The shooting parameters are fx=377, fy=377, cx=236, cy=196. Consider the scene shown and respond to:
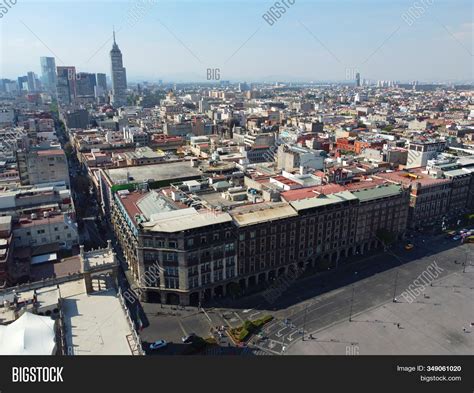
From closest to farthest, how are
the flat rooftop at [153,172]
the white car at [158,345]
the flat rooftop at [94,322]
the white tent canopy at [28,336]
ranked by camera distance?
the white tent canopy at [28,336] → the flat rooftop at [94,322] → the white car at [158,345] → the flat rooftop at [153,172]

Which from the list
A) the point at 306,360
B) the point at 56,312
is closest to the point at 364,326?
the point at 306,360

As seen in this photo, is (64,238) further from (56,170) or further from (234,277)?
(56,170)

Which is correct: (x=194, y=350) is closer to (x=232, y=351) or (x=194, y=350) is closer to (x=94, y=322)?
(x=232, y=351)

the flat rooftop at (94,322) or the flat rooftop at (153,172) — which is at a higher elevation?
the flat rooftop at (153,172)

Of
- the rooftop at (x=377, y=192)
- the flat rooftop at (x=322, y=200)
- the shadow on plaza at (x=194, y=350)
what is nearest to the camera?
the shadow on plaza at (x=194, y=350)

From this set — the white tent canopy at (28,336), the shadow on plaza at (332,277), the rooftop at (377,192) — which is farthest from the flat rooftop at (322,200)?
the white tent canopy at (28,336)

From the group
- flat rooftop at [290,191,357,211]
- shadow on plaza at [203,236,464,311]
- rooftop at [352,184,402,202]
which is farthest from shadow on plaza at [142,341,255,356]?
rooftop at [352,184,402,202]

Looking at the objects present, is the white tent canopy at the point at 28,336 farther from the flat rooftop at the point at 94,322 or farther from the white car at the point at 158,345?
the white car at the point at 158,345

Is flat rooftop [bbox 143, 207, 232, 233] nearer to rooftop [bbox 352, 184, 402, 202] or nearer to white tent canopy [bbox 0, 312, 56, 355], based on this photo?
white tent canopy [bbox 0, 312, 56, 355]
